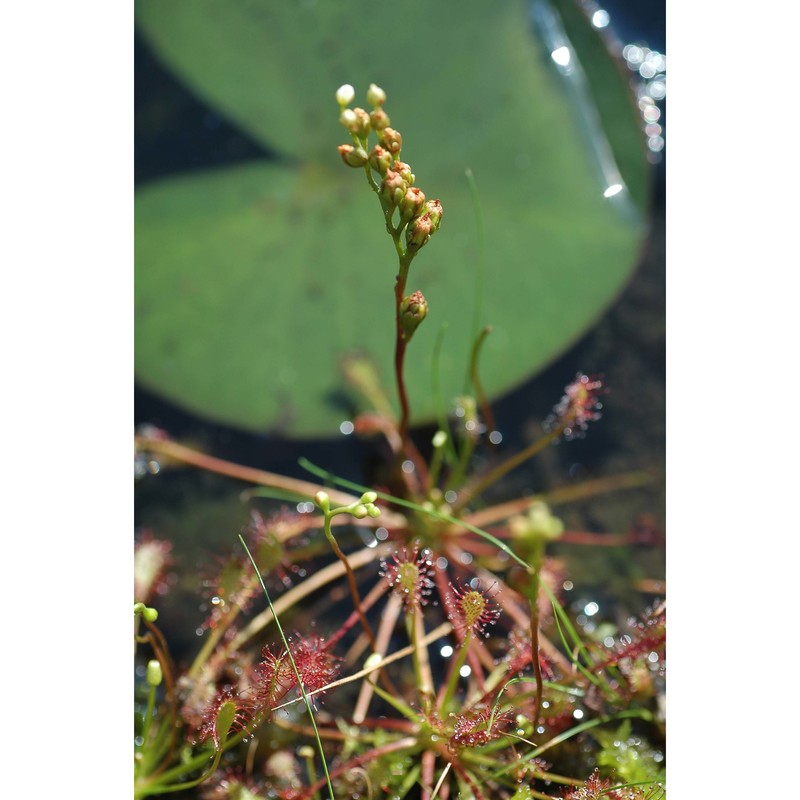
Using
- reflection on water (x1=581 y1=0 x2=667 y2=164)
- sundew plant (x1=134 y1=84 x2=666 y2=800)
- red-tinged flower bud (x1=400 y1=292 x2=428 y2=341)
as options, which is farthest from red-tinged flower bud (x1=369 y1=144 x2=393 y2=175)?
reflection on water (x1=581 y1=0 x2=667 y2=164)

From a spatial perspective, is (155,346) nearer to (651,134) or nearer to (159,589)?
(159,589)

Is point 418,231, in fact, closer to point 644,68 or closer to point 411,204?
point 411,204

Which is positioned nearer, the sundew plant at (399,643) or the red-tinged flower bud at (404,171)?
the red-tinged flower bud at (404,171)

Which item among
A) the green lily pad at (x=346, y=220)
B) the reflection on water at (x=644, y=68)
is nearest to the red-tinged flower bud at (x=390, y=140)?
the green lily pad at (x=346, y=220)

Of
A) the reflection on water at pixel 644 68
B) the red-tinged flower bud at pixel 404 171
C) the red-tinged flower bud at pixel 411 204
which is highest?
the reflection on water at pixel 644 68

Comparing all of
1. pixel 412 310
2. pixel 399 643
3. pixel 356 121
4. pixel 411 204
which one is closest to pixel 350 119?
pixel 356 121

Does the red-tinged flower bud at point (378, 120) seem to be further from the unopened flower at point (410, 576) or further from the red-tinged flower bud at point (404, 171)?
the unopened flower at point (410, 576)
